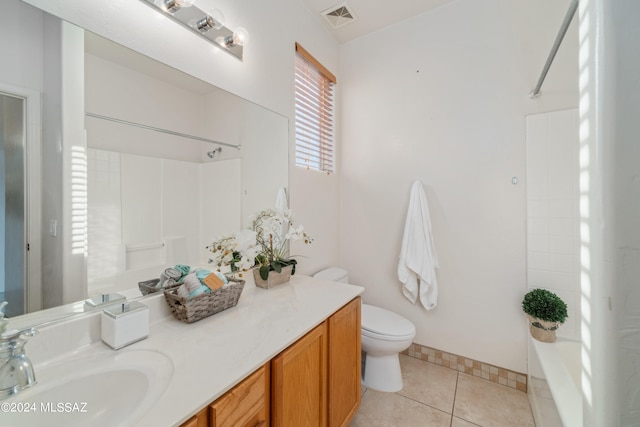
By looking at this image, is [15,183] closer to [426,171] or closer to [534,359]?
[426,171]

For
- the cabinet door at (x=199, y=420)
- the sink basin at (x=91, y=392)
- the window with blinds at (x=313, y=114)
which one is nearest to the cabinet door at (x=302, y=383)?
the cabinet door at (x=199, y=420)

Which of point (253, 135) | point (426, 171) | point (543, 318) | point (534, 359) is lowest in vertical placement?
point (534, 359)

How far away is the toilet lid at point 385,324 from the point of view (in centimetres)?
165

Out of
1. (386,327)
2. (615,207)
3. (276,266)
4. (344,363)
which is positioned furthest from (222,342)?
(386,327)

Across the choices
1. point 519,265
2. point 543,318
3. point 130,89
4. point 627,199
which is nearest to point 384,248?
point 519,265

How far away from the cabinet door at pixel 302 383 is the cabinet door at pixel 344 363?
7 centimetres

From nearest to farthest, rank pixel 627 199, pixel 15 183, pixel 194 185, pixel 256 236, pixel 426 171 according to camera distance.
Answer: pixel 627 199 < pixel 15 183 < pixel 194 185 < pixel 256 236 < pixel 426 171

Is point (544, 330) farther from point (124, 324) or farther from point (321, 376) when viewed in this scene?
point (124, 324)

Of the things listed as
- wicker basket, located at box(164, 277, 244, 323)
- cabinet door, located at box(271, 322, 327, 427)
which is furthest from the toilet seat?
wicker basket, located at box(164, 277, 244, 323)

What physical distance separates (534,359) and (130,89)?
8.31 ft

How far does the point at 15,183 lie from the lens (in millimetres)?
733

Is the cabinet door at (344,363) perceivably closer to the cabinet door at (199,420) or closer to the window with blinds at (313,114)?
the cabinet door at (199,420)

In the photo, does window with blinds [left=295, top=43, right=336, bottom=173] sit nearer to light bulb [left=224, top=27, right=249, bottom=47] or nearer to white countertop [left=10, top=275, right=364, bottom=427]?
light bulb [left=224, top=27, right=249, bottom=47]

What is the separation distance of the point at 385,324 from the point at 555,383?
33.6 inches
